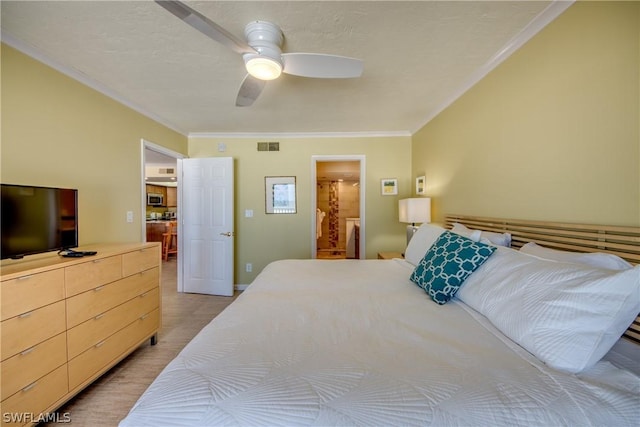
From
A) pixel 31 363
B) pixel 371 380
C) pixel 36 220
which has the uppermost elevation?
pixel 36 220

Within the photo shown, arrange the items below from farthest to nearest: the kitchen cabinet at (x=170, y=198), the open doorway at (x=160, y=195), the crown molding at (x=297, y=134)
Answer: the kitchen cabinet at (x=170, y=198) → the open doorway at (x=160, y=195) → the crown molding at (x=297, y=134)

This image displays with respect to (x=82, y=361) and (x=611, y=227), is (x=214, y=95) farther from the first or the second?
(x=611, y=227)

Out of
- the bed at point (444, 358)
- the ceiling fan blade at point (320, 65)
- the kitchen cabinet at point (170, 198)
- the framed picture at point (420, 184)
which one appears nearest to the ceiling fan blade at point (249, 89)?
the ceiling fan blade at point (320, 65)

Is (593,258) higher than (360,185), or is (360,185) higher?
(360,185)

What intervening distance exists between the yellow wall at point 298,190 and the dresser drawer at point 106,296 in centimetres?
163

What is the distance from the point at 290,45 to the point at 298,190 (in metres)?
2.21

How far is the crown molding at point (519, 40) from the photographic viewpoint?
1314mm

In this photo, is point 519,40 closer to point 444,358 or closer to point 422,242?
point 422,242

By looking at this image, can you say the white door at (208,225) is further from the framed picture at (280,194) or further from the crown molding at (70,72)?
the crown molding at (70,72)

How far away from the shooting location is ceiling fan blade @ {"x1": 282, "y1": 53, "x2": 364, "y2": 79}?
1397 mm

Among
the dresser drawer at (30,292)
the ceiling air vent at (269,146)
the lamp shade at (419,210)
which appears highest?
the ceiling air vent at (269,146)

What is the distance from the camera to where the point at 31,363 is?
1.27 meters

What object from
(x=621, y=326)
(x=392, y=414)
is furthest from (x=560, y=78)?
(x=392, y=414)

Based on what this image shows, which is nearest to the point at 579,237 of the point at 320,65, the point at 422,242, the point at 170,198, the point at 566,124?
the point at 566,124
